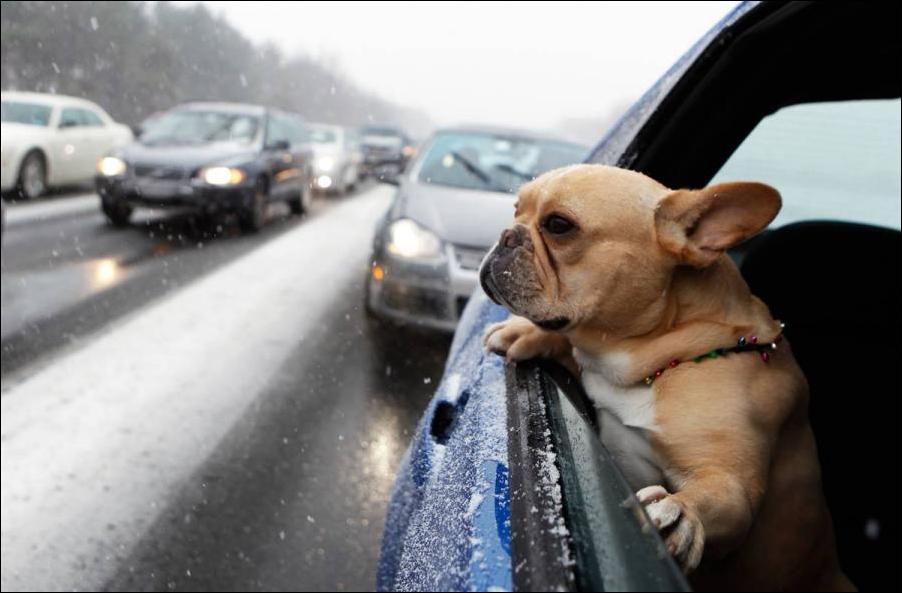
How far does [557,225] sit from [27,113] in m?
13.8

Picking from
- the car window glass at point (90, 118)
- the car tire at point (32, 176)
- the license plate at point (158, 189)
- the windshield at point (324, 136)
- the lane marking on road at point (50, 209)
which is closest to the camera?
the license plate at point (158, 189)

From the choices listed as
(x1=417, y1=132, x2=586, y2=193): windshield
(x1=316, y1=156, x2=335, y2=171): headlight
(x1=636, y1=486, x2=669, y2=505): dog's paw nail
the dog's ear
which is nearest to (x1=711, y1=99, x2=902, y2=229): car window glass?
the dog's ear

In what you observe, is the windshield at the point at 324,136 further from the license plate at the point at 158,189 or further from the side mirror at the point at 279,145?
the license plate at the point at 158,189

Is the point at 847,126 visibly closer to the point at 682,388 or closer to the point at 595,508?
the point at 682,388

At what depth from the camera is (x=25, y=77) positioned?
22.5 m

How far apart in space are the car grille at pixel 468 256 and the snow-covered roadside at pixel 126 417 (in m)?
1.53

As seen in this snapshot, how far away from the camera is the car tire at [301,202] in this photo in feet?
47.9

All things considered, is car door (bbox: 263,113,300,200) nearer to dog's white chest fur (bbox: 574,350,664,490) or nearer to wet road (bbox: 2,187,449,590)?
wet road (bbox: 2,187,449,590)

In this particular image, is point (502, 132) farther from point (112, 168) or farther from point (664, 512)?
point (664, 512)

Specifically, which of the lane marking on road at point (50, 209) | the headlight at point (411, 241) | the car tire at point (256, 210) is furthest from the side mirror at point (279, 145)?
the headlight at point (411, 241)

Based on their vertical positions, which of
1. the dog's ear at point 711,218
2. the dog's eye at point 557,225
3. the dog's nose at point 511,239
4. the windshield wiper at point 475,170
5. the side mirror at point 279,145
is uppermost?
the dog's ear at point 711,218

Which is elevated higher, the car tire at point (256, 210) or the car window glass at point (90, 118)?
the car window glass at point (90, 118)

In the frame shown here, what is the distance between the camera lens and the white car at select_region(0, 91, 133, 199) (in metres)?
12.1

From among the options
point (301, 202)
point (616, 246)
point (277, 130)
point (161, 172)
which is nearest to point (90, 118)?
point (277, 130)
